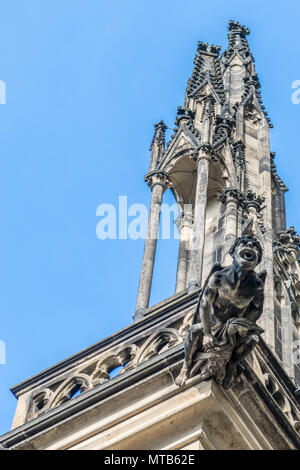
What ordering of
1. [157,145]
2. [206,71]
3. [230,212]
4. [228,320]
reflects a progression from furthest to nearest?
[206,71]
[157,145]
[230,212]
[228,320]

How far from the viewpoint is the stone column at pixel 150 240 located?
44.0ft

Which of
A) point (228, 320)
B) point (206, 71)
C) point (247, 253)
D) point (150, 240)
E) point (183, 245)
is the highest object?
point (206, 71)

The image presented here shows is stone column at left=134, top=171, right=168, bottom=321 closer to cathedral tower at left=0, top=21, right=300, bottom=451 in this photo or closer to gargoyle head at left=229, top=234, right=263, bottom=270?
cathedral tower at left=0, top=21, right=300, bottom=451

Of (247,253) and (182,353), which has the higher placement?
(247,253)

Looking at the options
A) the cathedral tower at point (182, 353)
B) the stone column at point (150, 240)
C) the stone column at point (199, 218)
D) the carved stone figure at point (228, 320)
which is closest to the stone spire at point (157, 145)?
the cathedral tower at point (182, 353)

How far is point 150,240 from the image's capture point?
14438 mm

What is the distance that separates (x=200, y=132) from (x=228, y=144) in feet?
1.32

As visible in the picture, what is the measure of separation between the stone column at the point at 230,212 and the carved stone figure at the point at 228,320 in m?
3.86

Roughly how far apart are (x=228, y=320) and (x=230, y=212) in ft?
16.5

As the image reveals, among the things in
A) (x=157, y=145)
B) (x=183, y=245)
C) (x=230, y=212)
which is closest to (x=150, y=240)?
(x=230, y=212)

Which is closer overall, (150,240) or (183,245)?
(150,240)

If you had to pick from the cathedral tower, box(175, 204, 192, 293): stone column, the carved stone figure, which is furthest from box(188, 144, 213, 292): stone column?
the carved stone figure

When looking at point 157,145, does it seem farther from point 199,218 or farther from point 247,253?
point 247,253

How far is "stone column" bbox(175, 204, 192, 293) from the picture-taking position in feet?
51.0
